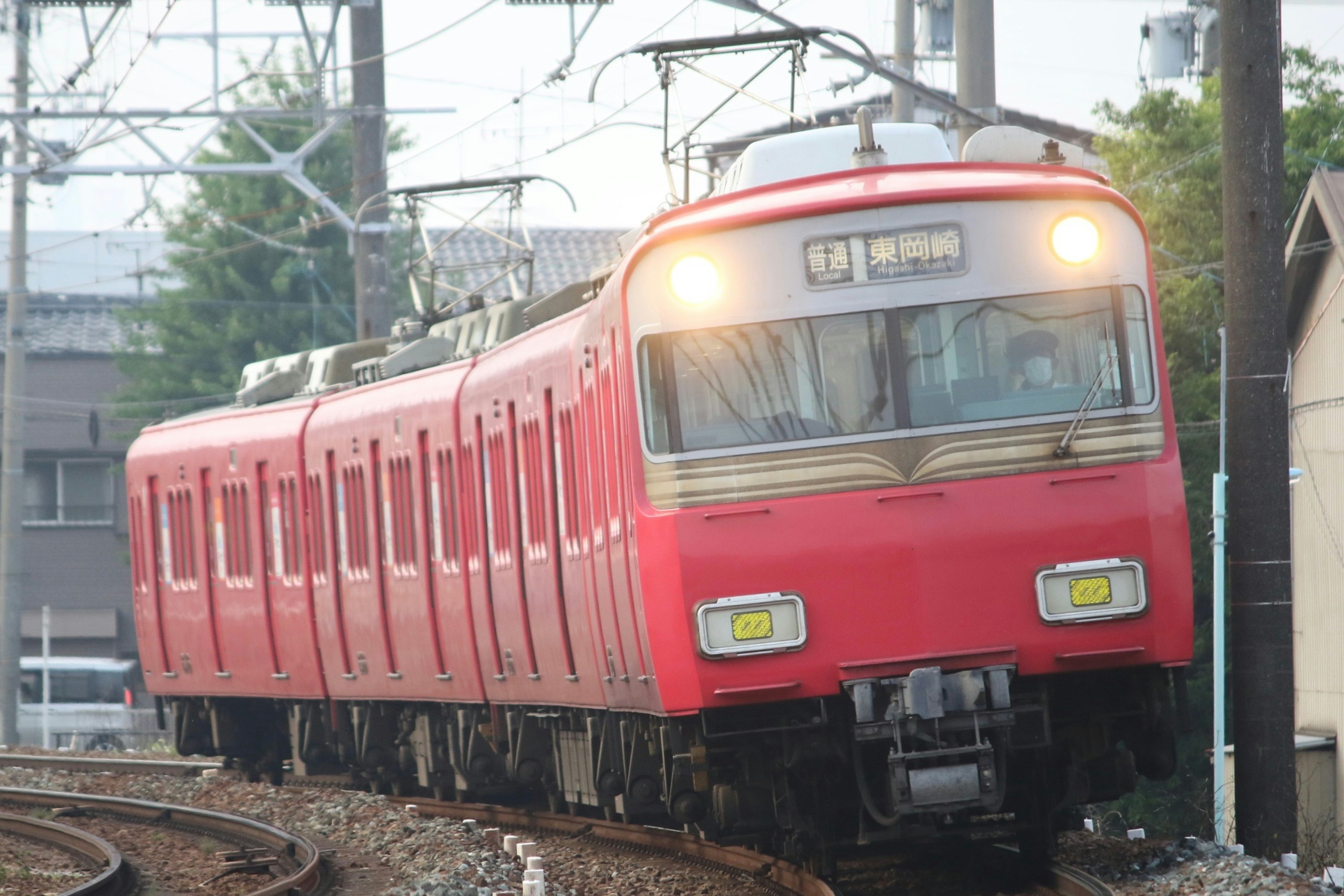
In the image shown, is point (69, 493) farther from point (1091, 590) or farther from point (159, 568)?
point (1091, 590)

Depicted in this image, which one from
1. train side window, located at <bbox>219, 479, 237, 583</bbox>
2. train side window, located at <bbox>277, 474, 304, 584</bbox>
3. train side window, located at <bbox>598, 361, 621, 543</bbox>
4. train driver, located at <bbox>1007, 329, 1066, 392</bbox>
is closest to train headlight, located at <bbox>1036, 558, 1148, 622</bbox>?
train driver, located at <bbox>1007, 329, 1066, 392</bbox>

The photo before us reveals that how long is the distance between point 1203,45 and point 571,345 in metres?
12.7

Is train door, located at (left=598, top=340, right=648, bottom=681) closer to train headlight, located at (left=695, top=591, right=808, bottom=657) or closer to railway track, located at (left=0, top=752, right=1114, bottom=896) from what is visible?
train headlight, located at (left=695, top=591, right=808, bottom=657)

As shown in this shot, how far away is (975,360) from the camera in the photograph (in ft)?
27.2

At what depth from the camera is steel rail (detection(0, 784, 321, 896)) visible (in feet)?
37.0

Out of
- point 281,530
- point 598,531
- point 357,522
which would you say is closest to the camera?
point 598,531

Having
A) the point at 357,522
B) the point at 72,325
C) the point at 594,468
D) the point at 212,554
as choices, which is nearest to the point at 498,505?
the point at 594,468

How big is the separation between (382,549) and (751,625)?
7.70 m

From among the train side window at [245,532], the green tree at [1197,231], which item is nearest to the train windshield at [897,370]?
the train side window at [245,532]

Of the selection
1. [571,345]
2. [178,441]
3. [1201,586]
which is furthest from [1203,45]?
[571,345]

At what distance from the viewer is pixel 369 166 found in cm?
2059

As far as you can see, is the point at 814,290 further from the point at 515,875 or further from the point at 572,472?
the point at 515,875

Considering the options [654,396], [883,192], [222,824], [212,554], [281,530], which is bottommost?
[222,824]

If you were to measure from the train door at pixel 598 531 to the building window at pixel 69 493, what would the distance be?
35.4 meters
